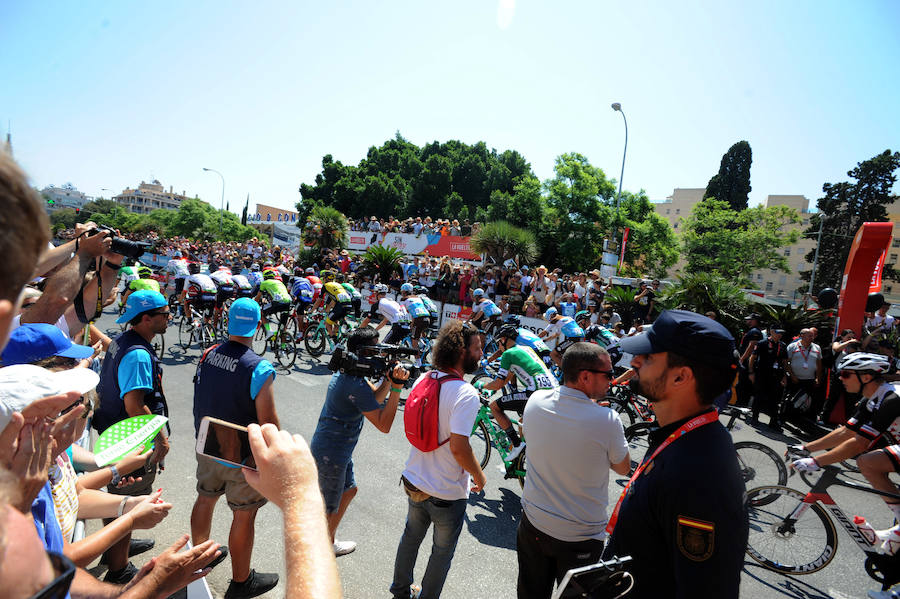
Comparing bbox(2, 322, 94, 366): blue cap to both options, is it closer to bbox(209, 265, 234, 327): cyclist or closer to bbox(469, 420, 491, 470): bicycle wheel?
bbox(469, 420, 491, 470): bicycle wheel

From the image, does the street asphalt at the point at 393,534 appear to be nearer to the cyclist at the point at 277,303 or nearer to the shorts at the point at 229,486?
the shorts at the point at 229,486

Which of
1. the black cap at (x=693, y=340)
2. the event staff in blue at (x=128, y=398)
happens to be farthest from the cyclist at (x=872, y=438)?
the event staff in blue at (x=128, y=398)

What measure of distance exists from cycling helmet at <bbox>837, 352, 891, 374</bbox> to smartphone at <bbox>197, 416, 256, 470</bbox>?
17.9ft

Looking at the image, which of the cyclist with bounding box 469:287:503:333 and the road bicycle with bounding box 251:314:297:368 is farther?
the cyclist with bounding box 469:287:503:333

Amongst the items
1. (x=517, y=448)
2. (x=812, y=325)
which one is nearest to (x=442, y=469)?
(x=517, y=448)

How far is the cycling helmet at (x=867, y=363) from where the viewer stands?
4.40m

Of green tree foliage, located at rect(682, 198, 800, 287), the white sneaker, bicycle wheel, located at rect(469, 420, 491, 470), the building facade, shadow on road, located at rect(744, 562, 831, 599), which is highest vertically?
the building facade

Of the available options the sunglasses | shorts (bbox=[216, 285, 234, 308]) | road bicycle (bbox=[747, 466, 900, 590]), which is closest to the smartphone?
the sunglasses

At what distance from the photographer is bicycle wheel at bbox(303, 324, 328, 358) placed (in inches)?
419

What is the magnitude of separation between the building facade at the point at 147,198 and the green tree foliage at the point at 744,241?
15487 centimetres

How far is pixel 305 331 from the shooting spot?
10508mm

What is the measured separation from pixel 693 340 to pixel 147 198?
17650cm

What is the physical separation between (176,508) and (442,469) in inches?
113

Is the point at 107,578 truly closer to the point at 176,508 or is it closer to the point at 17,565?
the point at 176,508
